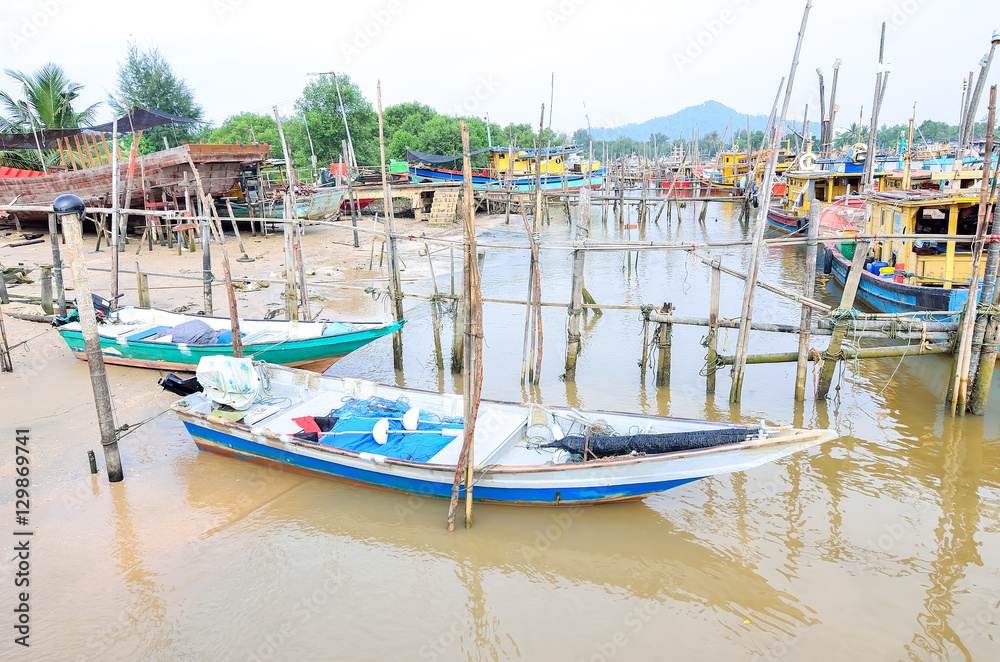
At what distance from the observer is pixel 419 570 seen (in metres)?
6.12

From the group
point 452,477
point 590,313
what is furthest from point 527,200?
point 452,477

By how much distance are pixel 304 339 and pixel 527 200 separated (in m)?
22.9

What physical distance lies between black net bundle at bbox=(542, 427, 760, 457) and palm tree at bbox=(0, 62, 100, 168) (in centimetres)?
2489

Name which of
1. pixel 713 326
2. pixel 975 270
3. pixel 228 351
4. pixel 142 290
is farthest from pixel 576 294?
pixel 142 290

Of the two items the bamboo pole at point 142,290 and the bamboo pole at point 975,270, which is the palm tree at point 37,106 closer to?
the bamboo pole at point 142,290

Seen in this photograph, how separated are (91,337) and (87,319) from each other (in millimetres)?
216

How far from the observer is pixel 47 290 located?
12.7m

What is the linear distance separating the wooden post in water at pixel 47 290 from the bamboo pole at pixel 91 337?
726 cm

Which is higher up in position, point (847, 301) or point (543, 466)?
point (847, 301)

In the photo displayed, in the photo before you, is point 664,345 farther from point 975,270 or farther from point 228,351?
point 228,351

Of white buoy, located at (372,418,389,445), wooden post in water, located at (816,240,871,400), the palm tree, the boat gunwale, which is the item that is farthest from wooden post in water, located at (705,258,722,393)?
the palm tree

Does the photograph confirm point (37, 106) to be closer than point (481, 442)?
No

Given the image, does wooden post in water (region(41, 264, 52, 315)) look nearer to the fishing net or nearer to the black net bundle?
the fishing net

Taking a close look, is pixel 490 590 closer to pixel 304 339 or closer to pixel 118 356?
pixel 304 339
